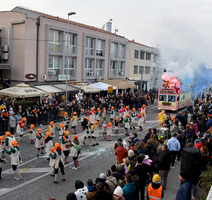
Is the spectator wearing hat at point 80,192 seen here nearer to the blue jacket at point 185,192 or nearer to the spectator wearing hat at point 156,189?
the spectator wearing hat at point 156,189

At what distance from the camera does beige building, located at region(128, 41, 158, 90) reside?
43.2 m

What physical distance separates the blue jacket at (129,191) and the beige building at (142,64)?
34.0 metres

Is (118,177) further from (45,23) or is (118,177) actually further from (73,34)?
(73,34)

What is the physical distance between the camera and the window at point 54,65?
2542 centimetres

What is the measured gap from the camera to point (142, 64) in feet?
155

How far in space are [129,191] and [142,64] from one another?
42997 mm

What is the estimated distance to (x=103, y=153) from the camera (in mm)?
12023

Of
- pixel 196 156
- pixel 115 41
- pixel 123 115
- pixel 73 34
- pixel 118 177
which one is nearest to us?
pixel 118 177

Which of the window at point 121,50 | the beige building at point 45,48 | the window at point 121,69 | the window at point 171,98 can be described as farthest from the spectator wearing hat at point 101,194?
the window at point 121,50

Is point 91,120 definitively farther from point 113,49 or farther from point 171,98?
point 113,49

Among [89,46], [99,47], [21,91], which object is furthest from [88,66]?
[21,91]

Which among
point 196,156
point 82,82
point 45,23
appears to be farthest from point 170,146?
point 82,82

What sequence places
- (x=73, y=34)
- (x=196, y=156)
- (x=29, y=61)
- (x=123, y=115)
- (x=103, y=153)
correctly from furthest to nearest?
1. (x=73, y=34)
2. (x=29, y=61)
3. (x=123, y=115)
4. (x=103, y=153)
5. (x=196, y=156)

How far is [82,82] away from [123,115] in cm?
1330
